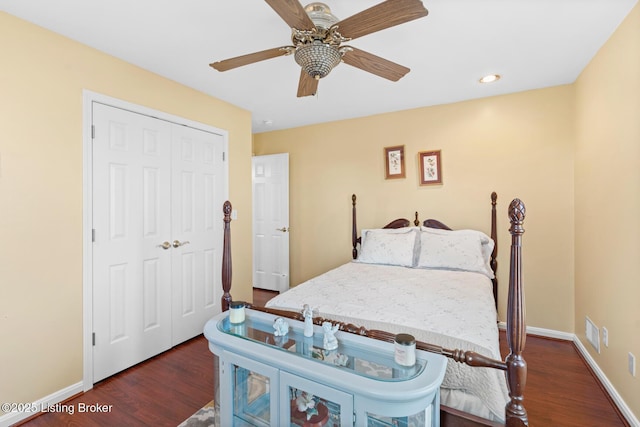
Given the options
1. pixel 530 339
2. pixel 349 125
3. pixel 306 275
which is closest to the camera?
pixel 530 339

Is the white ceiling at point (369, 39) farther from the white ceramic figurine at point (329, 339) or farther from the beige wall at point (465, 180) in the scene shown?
the white ceramic figurine at point (329, 339)

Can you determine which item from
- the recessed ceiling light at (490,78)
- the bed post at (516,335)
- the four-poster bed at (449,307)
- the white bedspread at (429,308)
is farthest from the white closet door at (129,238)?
the recessed ceiling light at (490,78)

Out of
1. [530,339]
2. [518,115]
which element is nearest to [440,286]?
A: [530,339]

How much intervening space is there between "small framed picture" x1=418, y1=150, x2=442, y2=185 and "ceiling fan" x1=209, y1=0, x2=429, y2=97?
5.65ft

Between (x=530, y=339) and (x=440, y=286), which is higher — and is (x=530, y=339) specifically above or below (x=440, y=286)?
below

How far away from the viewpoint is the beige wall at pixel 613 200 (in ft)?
5.94

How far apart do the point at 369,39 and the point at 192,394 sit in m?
2.74

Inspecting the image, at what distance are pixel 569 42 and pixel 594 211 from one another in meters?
1.27

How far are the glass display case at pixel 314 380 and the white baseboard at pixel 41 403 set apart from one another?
1.35 meters

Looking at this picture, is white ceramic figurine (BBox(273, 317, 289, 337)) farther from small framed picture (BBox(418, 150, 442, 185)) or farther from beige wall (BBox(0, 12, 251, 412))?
small framed picture (BBox(418, 150, 442, 185))

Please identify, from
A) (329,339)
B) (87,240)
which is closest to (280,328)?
(329,339)

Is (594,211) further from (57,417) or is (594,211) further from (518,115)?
(57,417)

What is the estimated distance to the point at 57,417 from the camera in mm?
1896

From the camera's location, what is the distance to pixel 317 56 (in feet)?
5.27
